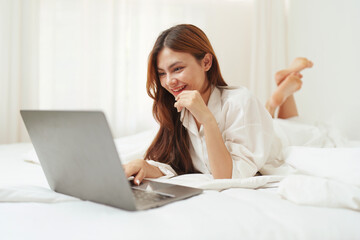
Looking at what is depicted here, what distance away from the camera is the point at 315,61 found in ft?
8.96

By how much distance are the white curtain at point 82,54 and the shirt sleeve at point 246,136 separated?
1760 millimetres

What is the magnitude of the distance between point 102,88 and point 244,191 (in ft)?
7.21

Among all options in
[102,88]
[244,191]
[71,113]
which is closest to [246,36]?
[102,88]

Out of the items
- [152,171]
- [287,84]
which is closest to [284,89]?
[287,84]

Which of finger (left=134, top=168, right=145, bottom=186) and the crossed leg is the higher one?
the crossed leg

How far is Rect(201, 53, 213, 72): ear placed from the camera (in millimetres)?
1424

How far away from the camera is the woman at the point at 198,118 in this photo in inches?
47.9

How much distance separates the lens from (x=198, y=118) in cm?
123

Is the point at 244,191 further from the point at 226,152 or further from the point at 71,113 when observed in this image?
the point at 71,113

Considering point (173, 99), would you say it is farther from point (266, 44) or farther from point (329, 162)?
point (266, 44)

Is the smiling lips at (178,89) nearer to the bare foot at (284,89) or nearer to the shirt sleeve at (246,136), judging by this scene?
the shirt sleeve at (246,136)

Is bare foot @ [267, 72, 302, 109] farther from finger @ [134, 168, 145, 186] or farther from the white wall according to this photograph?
finger @ [134, 168, 145, 186]

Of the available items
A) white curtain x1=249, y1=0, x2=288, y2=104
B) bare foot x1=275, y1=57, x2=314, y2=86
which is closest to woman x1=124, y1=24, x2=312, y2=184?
bare foot x1=275, y1=57, x2=314, y2=86

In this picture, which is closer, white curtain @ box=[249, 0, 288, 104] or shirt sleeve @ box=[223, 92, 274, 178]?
shirt sleeve @ box=[223, 92, 274, 178]
